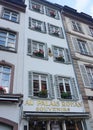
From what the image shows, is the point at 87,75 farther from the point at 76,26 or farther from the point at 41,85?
the point at 76,26

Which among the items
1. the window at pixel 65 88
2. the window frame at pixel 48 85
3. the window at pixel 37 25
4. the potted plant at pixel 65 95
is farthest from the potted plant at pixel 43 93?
the window at pixel 37 25

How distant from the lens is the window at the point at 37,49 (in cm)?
1164

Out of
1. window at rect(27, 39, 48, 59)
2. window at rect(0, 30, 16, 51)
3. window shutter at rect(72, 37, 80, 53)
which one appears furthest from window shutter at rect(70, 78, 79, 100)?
window at rect(0, 30, 16, 51)

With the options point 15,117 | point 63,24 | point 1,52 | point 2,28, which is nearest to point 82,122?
point 15,117

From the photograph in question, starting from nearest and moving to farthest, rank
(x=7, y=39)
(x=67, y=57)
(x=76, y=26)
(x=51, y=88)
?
(x=51, y=88)
(x=7, y=39)
(x=67, y=57)
(x=76, y=26)

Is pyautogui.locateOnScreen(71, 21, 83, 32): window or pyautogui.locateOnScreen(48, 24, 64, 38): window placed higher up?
pyautogui.locateOnScreen(71, 21, 83, 32): window

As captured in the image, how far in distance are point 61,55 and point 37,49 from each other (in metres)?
2.16

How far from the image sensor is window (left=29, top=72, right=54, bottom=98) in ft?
31.6

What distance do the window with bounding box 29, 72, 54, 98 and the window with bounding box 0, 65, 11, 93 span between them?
141cm

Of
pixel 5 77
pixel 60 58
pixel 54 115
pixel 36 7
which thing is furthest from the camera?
pixel 36 7

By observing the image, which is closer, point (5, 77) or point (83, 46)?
point (5, 77)

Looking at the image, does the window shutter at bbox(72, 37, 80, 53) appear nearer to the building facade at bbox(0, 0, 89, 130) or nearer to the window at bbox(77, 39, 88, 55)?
the window at bbox(77, 39, 88, 55)

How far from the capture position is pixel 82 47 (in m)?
14.9

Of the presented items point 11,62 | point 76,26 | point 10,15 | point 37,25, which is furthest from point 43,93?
point 76,26
